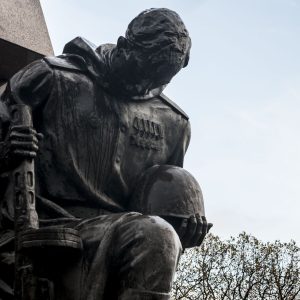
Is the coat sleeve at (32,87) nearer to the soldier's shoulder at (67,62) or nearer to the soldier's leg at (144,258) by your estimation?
the soldier's shoulder at (67,62)

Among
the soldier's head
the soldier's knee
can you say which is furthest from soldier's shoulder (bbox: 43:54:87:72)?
the soldier's knee

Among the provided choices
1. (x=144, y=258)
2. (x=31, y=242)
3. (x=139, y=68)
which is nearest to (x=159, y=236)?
(x=144, y=258)

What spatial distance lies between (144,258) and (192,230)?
72 cm

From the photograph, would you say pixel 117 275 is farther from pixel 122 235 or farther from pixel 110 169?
pixel 110 169

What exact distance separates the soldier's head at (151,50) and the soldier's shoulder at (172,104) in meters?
0.26

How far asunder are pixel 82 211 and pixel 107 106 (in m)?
0.60

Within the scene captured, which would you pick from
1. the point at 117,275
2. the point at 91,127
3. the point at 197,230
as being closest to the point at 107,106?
the point at 91,127

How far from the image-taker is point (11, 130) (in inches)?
157

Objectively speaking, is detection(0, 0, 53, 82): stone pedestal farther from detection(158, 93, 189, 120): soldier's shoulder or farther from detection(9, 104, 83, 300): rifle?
detection(9, 104, 83, 300): rifle

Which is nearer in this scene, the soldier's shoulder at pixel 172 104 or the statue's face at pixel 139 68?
the statue's face at pixel 139 68

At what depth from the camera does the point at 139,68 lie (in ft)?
14.1

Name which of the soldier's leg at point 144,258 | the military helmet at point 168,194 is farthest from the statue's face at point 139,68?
the soldier's leg at point 144,258

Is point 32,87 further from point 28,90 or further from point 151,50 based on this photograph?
point 151,50

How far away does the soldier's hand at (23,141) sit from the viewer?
3928mm
